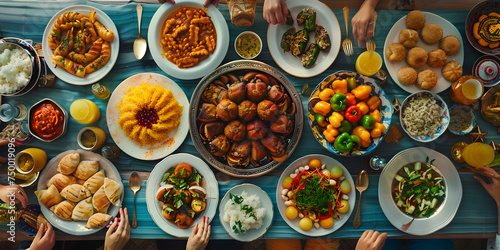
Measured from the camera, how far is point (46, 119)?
2.37 metres

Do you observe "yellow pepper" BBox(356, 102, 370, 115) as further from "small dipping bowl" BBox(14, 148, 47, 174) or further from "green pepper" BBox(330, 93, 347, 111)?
"small dipping bowl" BBox(14, 148, 47, 174)

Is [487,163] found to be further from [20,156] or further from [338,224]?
[20,156]

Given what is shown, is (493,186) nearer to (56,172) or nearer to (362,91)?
(362,91)

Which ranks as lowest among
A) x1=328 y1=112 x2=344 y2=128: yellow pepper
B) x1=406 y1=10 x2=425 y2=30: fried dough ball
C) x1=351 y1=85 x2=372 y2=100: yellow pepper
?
x1=328 y1=112 x2=344 y2=128: yellow pepper

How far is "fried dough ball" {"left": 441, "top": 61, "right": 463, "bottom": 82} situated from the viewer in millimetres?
2371

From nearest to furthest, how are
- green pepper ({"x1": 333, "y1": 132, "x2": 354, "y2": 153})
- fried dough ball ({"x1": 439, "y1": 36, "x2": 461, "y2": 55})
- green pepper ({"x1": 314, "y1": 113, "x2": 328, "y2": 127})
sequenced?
green pepper ({"x1": 333, "y1": 132, "x2": 354, "y2": 153}) → green pepper ({"x1": 314, "y1": 113, "x2": 328, "y2": 127}) → fried dough ball ({"x1": 439, "y1": 36, "x2": 461, "y2": 55})

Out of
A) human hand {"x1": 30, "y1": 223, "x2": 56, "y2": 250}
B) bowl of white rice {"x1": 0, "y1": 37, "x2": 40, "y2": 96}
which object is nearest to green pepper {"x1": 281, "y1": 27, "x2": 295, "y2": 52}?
bowl of white rice {"x1": 0, "y1": 37, "x2": 40, "y2": 96}

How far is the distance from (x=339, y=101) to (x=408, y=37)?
0.98 meters

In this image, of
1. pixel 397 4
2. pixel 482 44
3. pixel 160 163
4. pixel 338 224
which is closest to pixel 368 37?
pixel 397 4

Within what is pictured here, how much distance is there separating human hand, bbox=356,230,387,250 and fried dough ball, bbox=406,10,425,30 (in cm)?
201

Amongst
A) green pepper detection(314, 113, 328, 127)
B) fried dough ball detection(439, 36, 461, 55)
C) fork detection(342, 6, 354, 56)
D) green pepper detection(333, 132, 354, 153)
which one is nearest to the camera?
green pepper detection(333, 132, 354, 153)

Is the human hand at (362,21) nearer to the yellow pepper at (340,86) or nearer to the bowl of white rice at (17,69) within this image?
the yellow pepper at (340,86)

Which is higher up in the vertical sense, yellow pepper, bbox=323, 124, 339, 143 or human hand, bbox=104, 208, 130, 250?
yellow pepper, bbox=323, 124, 339, 143

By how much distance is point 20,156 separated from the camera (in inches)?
93.0
